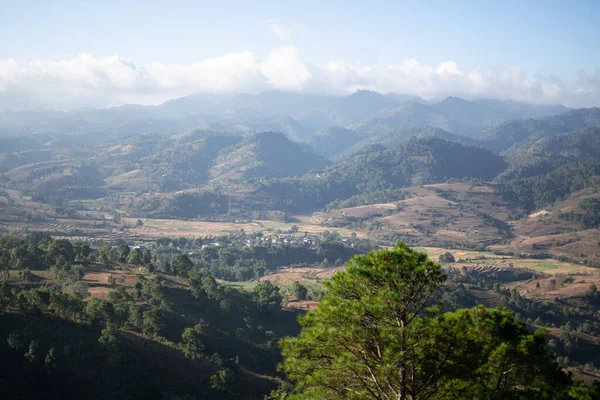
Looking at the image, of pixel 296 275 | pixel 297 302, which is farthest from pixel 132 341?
pixel 296 275

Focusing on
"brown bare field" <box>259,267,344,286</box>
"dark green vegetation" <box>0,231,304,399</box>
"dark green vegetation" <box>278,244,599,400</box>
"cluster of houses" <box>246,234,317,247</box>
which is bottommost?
"brown bare field" <box>259,267,344,286</box>

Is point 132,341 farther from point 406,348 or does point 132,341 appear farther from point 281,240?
point 281,240

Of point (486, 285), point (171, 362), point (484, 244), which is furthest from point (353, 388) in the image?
point (484, 244)

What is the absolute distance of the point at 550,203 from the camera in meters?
191

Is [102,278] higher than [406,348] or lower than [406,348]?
lower

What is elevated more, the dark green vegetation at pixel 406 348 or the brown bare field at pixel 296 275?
the dark green vegetation at pixel 406 348

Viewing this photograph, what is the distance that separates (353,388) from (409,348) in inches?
99.7

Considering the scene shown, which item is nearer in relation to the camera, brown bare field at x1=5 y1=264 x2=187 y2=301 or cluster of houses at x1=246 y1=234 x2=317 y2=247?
brown bare field at x1=5 y1=264 x2=187 y2=301

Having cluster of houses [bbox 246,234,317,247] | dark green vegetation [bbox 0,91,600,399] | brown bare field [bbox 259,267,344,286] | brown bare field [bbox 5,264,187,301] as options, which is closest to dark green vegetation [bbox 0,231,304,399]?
dark green vegetation [bbox 0,91,600,399]

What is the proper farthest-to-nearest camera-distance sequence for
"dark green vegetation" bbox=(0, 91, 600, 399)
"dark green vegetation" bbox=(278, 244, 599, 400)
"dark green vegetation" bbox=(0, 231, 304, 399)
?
1. "dark green vegetation" bbox=(0, 231, 304, 399)
2. "dark green vegetation" bbox=(0, 91, 600, 399)
3. "dark green vegetation" bbox=(278, 244, 599, 400)

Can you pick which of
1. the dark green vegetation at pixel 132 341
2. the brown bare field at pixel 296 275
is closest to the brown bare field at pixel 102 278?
the dark green vegetation at pixel 132 341

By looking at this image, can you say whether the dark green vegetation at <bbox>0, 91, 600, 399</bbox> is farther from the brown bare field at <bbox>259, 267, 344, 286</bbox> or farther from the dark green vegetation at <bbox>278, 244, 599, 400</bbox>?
the brown bare field at <bbox>259, 267, 344, 286</bbox>

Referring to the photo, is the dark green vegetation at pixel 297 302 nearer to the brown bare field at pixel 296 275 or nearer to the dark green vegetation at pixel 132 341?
the dark green vegetation at pixel 132 341

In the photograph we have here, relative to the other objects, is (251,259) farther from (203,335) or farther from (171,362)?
(171,362)
